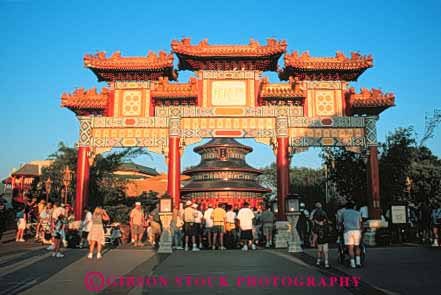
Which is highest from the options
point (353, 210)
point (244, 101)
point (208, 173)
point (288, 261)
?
point (244, 101)

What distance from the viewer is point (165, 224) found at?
45.6 ft

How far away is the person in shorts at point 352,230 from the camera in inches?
384

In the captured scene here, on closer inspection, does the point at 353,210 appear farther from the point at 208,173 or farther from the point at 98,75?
the point at 208,173

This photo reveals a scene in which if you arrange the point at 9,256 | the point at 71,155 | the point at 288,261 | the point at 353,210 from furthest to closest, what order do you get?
the point at 71,155, the point at 9,256, the point at 288,261, the point at 353,210

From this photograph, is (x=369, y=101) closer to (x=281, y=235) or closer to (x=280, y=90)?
(x=280, y=90)

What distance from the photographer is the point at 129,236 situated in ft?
68.0

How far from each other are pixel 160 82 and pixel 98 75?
3104 millimetres

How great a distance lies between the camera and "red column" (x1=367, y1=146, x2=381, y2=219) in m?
18.8

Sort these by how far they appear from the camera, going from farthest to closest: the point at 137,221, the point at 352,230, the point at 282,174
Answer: the point at 282,174 < the point at 137,221 < the point at 352,230

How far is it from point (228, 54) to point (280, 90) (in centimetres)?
291

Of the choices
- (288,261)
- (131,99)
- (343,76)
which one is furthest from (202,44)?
(288,261)

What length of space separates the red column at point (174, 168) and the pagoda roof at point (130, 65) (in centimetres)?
338

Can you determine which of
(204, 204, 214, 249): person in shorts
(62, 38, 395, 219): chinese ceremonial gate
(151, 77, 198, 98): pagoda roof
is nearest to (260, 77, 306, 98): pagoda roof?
(62, 38, 395, 219): chinese ceremonial gate

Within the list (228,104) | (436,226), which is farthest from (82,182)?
(436,226)
